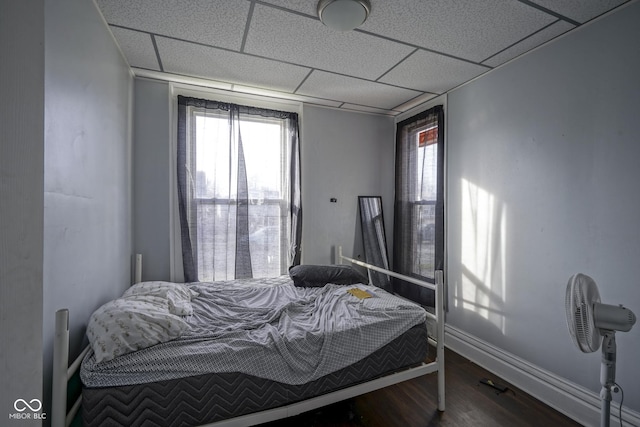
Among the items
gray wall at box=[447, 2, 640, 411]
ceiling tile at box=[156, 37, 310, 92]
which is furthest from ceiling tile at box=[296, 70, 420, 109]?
gray wall at box=[447, 2, 640, 411]

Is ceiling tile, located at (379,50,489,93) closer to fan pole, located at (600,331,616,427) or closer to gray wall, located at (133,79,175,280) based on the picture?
fan pole, located at (600,331,616,427)

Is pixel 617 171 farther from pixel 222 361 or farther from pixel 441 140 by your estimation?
pixel 222 361

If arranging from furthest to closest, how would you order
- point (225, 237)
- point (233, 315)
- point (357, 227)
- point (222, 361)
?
1. point (357, 227)
2. point (225, 237)
3. point (233, 315)
4. point (222, 361)

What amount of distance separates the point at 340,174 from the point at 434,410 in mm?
2316

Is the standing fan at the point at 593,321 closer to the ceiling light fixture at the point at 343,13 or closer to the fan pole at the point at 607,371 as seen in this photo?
the fan pole at the point at 607,371

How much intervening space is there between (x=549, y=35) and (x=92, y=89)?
288cm

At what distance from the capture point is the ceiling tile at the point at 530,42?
1.72 meters

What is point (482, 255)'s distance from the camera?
2.32 metres

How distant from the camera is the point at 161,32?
179 centimetres

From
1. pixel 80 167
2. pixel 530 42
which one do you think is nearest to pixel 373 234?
pixel 530 42

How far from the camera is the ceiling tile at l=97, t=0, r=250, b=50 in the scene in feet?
5.06

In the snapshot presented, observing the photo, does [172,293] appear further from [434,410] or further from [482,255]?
[482,255]

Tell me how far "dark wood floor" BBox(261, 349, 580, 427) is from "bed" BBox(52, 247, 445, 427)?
132 mm

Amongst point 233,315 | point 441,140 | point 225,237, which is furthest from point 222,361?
point 441,140
